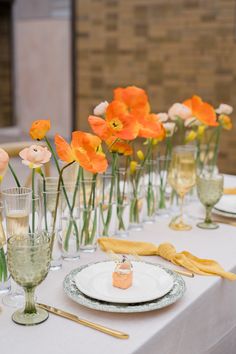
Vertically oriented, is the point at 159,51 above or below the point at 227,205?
above

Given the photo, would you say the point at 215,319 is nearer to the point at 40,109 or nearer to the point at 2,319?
the point at 2,319

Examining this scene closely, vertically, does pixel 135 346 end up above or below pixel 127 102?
below

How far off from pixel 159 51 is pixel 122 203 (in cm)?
331

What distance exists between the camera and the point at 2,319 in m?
1.01

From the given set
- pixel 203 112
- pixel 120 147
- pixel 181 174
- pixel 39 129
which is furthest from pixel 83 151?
pixel 203 112

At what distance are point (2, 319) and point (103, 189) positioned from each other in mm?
576

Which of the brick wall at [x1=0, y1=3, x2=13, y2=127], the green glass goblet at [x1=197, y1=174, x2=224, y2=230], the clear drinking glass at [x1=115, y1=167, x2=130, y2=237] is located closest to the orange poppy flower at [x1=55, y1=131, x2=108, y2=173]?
the clear drinking glass at [x1=115, y1=167, x2=130, y2=237]

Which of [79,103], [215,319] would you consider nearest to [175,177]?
[215,319]

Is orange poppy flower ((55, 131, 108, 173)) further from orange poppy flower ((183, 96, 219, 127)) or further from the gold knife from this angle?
orange poppy flower ((183, 96, 219, 127))

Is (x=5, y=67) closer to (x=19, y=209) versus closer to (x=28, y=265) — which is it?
(x=19, y=209)

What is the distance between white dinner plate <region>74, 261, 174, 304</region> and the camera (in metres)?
1.05

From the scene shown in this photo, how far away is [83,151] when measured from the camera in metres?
1.19

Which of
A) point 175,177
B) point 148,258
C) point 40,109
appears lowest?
point 40,109

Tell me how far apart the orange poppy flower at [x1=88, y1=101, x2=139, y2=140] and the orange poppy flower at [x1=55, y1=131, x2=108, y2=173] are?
142 mm
